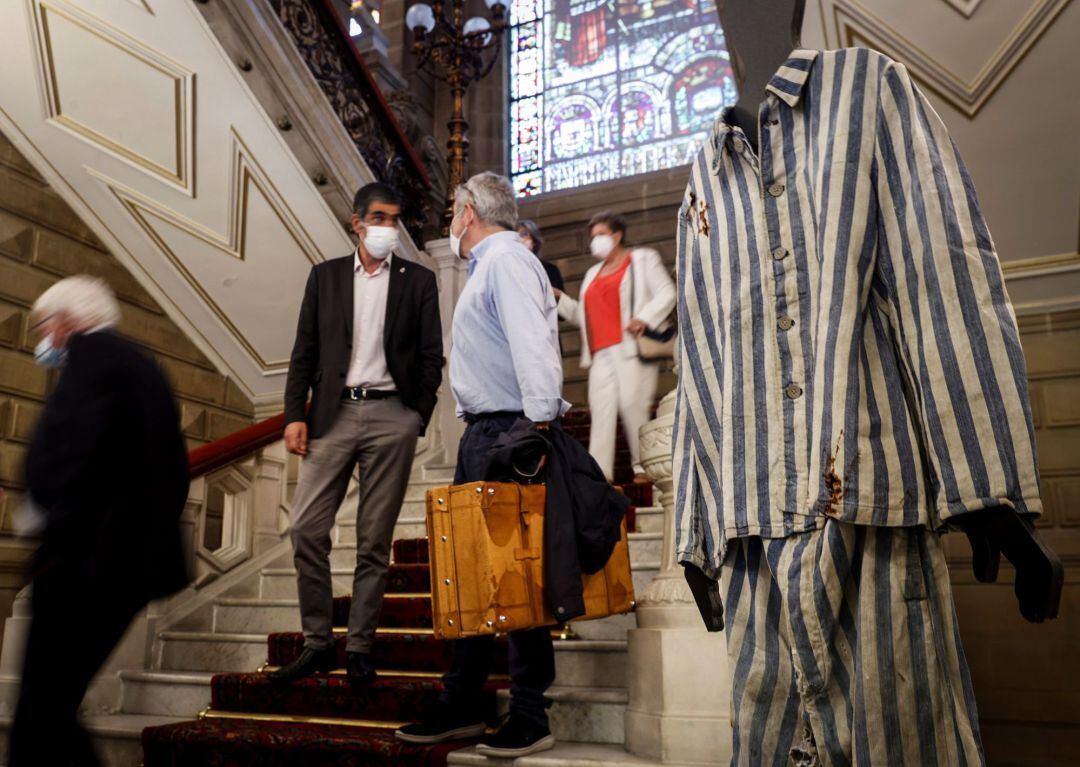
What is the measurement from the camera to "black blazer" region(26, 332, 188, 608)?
221 cm

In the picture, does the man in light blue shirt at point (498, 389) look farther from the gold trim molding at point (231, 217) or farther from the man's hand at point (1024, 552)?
the gold trim molding at point (231, 217)

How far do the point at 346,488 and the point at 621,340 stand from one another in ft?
6.32

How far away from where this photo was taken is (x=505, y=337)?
2723 millimetres

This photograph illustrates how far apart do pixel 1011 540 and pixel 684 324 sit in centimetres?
56

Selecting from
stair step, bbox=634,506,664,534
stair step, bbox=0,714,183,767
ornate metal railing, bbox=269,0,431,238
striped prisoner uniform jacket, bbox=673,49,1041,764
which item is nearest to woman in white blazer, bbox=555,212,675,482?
stair step, bbox=634,506,664,534

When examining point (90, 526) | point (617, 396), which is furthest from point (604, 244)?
point (90, 526)

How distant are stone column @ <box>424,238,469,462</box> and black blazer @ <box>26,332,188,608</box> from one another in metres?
3.61

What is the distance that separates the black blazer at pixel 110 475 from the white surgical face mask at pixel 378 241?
4.53 feet

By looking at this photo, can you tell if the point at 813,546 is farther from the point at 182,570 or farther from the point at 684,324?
the point at 182,570

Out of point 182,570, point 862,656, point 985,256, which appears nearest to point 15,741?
point 182,570

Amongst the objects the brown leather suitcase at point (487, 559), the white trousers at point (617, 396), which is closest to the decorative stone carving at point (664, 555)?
the brown leather suitcase at point (487, 559)

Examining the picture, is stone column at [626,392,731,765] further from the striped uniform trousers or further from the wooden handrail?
the wooden handrail

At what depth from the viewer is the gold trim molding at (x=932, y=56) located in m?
4.86

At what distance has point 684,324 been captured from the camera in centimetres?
142
